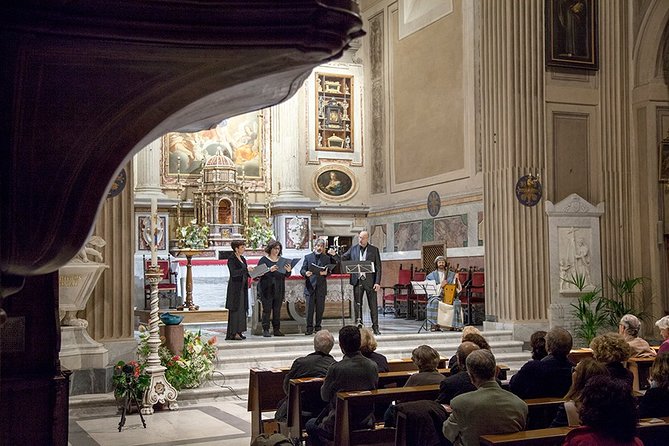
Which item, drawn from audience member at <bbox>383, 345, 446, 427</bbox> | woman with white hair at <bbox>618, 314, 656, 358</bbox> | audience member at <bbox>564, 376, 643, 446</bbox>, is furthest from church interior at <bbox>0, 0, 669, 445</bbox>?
woman with white hair at <bbox>618, 314, 656, 358</bbox>

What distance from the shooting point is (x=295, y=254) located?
19.2m

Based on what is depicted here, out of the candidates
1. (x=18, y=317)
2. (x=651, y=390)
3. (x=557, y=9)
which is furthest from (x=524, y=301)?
(x=18, y=317)

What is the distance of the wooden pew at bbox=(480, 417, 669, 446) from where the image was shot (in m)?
3.67

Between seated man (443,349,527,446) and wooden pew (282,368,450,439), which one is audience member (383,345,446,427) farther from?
seated man (443,349,527,446)

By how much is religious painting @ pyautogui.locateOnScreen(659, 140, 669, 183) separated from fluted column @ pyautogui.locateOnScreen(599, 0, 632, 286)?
1.61 feet

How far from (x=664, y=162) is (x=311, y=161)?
958 cm

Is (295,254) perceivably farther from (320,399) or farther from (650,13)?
(320,399)

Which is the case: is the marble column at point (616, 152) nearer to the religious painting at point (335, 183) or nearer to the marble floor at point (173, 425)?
the marble floor at point (173, 425)

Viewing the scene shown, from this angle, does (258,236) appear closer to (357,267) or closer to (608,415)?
(357,267)

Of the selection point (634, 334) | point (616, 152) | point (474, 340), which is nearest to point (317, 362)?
point (474, 340)

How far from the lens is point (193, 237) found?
17.6 metres

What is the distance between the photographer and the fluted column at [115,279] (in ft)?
30.1

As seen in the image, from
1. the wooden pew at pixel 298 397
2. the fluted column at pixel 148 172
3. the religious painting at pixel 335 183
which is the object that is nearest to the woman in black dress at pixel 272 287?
the wooden pew at pixel 298 397

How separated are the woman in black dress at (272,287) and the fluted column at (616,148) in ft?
17.7
